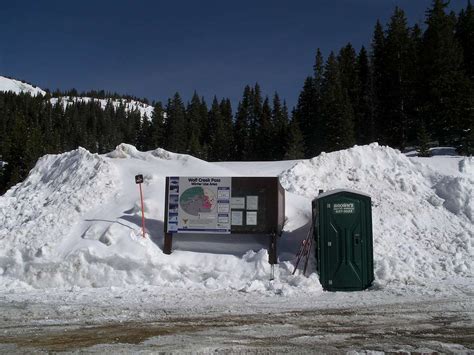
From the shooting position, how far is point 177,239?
511 inches

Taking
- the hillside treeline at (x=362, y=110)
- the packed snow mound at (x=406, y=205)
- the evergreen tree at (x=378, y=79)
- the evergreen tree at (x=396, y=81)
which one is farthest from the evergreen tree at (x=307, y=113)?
the packed snow mound at (x=406, y=205)

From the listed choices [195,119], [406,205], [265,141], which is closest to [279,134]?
[265,141]

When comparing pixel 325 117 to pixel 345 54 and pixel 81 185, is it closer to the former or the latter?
pixel 345 54

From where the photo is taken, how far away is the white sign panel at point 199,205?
1255 centimetres

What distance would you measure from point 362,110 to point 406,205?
4671 centimetres

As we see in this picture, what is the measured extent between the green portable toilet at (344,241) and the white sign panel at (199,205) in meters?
2.76

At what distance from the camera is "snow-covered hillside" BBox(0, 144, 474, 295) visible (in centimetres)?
1137

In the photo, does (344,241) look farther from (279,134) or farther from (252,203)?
(279,134)

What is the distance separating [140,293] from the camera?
10258 millimetres

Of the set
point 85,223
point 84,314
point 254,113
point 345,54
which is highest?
point 345,54

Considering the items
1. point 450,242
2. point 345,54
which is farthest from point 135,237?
point 345,54

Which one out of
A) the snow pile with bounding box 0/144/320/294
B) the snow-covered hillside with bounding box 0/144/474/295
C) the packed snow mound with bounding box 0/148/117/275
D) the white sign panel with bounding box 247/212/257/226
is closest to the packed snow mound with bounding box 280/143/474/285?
the snow-covered hillside with bounding box 0/144/474/295

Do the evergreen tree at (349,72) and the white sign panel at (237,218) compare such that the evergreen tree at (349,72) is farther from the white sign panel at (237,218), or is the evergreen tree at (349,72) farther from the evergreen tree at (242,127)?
the white sign panel at (237,218)

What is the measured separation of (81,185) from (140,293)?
7.03m
